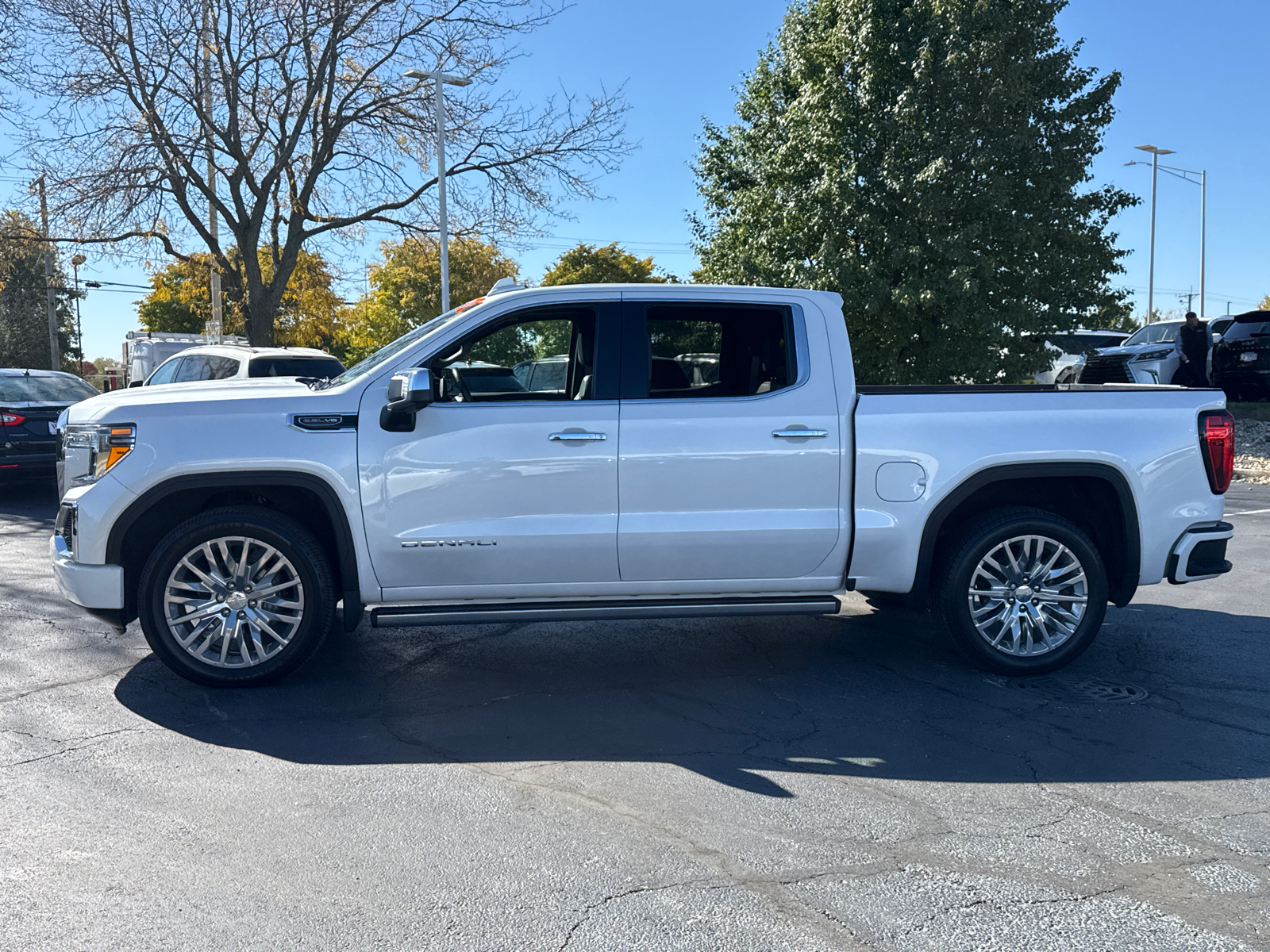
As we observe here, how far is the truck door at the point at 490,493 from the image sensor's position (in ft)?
17.1

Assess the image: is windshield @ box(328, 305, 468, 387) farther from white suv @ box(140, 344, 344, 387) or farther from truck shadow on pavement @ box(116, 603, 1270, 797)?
white suv @ box(140, 344, 344, 387)

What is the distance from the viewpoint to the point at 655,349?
5633mm

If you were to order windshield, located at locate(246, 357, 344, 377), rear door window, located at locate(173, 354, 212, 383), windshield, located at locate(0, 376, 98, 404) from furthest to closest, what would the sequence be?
rear door window, located at locate(173, 354, 212, 383), windshield, located at locate(246, 357, 344, 377), windshield, located at locate(0, 376, 98, 404)

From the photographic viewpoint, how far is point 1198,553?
562 cm

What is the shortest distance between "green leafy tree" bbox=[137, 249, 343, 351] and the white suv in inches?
374

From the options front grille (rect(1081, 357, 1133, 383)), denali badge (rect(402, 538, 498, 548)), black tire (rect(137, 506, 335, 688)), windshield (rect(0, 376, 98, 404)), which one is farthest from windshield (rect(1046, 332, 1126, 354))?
black tire (rect(137, 506, 335, 688))

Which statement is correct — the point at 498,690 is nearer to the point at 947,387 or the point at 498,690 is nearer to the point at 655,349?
the point at 655,349

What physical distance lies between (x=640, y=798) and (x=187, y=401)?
9.63 ft

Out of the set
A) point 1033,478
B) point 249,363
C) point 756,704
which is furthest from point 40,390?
point 1033,478

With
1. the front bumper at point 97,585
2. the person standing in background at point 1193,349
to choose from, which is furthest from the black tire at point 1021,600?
the person standing in background at point 1193,349

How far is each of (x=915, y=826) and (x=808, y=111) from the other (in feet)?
Answer: 55.8

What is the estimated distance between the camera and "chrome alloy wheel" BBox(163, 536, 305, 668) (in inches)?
206

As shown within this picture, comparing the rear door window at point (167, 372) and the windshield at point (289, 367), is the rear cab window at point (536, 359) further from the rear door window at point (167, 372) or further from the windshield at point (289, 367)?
the rear door window at point (167, 372)

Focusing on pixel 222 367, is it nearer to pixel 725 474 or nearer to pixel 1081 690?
pixel 725 474
